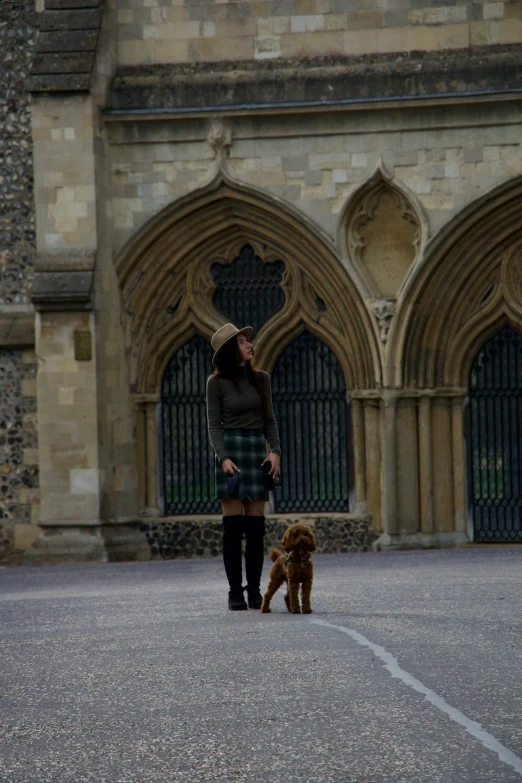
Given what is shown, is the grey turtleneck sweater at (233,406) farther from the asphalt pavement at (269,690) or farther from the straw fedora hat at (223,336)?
the asphalt pavement at (269,690)

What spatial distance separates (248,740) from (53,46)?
40.4 ft

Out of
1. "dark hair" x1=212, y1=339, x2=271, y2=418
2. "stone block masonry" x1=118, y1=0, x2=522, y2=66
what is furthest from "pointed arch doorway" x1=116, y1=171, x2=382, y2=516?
"dark hair" x1=212, y1=339, x2=271, y2=418

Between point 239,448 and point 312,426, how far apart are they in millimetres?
7808

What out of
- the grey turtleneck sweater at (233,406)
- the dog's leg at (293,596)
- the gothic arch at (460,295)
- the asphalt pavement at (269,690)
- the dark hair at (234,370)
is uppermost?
the gothic arch at (460,295)

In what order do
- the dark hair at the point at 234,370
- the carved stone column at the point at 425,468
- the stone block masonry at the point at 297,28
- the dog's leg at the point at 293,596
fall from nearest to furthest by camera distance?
the dog's leg at the point at 293,596
the dark hair at the point at 234,370
the stone block masonry at the point at 297,28
the carved stone column at the point at 425,468

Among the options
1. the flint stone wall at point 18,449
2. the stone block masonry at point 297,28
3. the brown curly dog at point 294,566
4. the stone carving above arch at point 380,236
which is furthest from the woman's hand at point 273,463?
the stone block masonry at point 297,28

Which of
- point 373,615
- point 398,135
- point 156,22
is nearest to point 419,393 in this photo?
point 398,135

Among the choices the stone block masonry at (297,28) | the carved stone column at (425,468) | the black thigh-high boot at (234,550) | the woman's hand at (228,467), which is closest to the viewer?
the woman's hand at (228,467)

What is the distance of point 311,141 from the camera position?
53.0 ft

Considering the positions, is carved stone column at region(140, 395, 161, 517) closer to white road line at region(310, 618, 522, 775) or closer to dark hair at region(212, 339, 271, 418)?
dark hair at region(212, 339, 271, 418)

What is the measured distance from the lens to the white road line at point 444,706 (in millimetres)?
4625

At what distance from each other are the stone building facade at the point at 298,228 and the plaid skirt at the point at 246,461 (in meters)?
6.91

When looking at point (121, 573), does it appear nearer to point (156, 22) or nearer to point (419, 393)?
point (419, 393)

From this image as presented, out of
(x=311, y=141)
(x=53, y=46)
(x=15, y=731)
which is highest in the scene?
(x=53, y=46)
